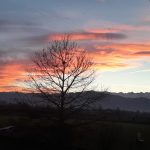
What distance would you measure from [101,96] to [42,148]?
1026 cm

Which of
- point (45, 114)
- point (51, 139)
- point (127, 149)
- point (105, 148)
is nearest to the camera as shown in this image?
point (105, 148)

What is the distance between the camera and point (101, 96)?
41.5 m

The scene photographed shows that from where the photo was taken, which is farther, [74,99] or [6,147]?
[74,99]

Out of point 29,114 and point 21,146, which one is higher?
point 29,114

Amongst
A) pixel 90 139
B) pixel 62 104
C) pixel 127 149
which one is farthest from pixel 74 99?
pixel 127 149

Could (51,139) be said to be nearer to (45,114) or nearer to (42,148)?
(42,148)

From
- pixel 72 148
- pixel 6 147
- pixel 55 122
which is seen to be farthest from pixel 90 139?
pixel 6 147

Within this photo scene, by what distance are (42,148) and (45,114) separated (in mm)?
8267

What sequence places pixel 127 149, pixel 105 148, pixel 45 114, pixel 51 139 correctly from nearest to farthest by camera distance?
pixel 105 148, pixel 51 139, pixel 127 149, pixel 45 114

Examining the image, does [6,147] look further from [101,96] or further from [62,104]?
[101,96]

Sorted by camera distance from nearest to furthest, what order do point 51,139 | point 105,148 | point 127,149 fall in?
point 105,148, point 51,139, point 127,149

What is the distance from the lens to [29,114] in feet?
143

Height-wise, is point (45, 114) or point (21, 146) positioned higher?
point (45, 114)

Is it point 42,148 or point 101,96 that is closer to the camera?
point 42,148
